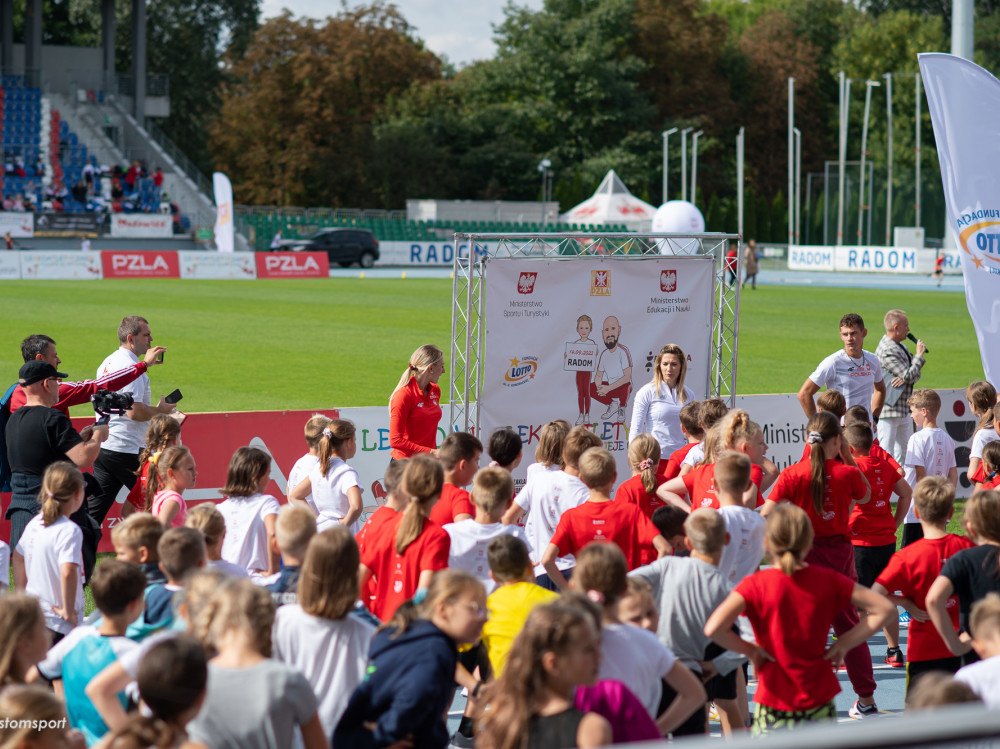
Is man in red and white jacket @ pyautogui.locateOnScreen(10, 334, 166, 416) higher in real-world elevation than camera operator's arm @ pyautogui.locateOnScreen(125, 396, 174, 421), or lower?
higher

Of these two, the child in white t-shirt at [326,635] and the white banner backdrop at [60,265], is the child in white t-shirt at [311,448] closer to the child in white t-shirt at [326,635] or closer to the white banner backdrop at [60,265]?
the child in white t-shirt at [326,635]

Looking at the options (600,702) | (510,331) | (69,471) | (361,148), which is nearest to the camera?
(600,702)

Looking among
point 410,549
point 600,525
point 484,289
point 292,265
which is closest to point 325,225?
point 292,265

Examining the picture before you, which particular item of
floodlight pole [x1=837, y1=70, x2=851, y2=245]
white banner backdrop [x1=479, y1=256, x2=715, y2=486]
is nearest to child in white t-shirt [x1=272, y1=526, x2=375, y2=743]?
white banner backdrop [x1=479, y1=256, x2=715, y2=486]

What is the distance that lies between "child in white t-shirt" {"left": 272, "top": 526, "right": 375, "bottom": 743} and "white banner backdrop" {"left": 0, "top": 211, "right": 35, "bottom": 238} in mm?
47829

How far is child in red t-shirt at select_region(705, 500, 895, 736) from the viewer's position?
15.2 feet

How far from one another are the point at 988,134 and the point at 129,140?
2345 inches

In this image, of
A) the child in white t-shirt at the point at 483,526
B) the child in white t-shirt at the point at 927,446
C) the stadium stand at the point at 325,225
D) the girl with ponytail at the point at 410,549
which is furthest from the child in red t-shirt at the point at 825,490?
the stadium stand at the point at 325,225

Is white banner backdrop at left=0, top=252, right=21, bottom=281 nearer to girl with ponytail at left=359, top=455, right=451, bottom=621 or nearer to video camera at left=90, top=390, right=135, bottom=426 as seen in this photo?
video camera at left=90, top=390, right=135, bottom=426

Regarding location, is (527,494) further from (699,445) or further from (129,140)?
(129,140)

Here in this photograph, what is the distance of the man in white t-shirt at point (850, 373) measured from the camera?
998 centimetres

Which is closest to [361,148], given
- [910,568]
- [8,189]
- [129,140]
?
[129,140]

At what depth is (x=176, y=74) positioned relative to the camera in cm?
7800

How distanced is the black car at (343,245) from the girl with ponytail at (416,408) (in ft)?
143
